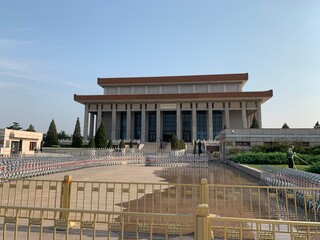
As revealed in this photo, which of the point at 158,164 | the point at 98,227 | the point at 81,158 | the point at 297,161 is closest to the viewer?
the point at 98,227

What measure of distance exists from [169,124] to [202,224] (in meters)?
55.8

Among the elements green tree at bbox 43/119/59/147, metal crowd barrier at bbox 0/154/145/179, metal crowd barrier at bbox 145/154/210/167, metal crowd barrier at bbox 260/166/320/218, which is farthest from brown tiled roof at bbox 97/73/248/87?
metal crowd barrier at bbox 260/166/320/218

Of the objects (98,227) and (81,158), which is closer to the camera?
(98,227)

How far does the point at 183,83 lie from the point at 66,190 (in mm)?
53657

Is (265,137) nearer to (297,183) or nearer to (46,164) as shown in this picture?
(297,183)

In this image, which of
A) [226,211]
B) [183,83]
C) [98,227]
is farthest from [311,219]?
[183,83]

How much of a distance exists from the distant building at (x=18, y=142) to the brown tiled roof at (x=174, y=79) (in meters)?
25.1

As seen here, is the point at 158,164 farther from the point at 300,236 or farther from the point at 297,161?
the point at 300,236

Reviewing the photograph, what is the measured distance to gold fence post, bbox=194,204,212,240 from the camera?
224 cm

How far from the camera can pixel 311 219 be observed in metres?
5.72

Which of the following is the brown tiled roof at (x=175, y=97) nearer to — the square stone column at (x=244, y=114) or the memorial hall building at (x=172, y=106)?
the memorial hall building at (x=172, y=106)

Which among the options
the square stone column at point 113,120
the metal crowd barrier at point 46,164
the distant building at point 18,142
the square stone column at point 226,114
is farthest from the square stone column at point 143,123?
the metal crowd barrier at point 46,164

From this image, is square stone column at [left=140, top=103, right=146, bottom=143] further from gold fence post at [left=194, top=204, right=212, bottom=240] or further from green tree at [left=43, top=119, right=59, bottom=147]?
Answer: gold fence post at [left=194, top=204, right=212, bottom=240]

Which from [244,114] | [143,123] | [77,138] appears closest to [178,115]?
[143,123]
